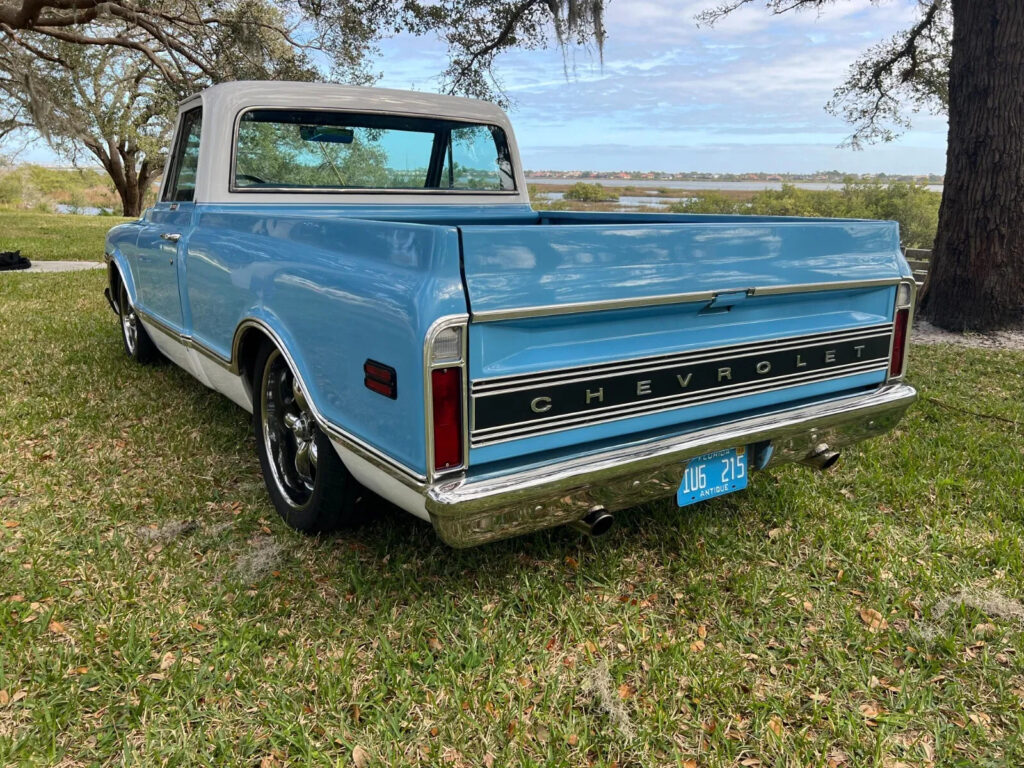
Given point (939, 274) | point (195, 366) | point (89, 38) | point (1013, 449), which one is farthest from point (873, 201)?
point (195, 366)

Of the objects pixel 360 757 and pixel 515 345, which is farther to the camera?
pixel 515 345

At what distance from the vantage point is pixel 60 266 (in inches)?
505

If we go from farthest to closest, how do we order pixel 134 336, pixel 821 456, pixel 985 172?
pixel 985 172, pixel 134 336, pixel 821 456

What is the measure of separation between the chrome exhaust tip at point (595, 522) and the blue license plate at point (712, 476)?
34 centimetres

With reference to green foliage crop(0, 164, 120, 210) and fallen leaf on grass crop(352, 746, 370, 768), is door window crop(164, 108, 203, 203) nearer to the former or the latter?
fallen leaf on grass crop(352, 746, 370, 768)

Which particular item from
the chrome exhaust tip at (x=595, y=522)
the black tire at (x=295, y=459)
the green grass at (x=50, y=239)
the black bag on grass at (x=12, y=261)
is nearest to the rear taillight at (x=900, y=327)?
the chrome exhaust tip at (x=595, y=522)

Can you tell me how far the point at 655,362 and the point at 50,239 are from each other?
1837 cm

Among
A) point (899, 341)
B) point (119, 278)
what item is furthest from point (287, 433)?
point (119, 278)

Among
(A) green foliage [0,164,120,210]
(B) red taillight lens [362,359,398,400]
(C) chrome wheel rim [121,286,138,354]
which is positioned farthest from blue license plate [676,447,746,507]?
(A) green foliage [0,164,120,210]

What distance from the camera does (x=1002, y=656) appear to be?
8.63 feet

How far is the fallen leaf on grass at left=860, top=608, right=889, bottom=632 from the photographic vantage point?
9.15ft

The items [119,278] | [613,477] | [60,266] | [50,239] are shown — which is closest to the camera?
[613,477]

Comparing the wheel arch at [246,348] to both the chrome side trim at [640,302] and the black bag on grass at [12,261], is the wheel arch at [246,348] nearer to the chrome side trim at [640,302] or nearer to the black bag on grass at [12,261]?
the chrome side trim at [640,302]

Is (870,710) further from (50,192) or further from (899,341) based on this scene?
(50,192)
